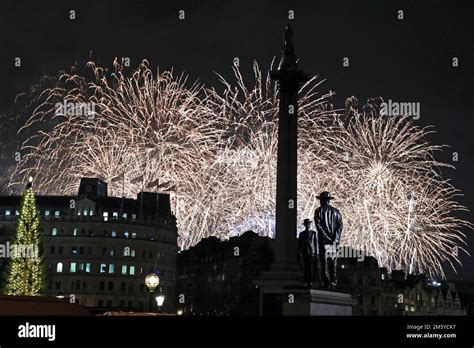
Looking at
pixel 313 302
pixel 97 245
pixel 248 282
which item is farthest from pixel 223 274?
pixel 313 302

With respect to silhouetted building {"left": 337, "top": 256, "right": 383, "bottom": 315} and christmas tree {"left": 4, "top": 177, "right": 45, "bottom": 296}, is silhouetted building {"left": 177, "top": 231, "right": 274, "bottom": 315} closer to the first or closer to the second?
silhouetted building {"left": 337, "top": 256, "right": 383, "bottom": 315}

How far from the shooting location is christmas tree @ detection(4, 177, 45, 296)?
2825 inches

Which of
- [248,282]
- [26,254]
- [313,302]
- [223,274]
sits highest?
[26,254]

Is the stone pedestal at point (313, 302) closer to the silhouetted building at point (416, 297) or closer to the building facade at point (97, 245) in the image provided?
the building facade at point (97, 245)

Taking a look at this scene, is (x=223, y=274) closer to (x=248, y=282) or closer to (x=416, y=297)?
(x=248, y=282)

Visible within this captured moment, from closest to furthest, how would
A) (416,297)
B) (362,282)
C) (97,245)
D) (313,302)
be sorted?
(313,302) → (97,245) → (362,282) → (416,297)

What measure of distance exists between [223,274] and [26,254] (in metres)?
53.7

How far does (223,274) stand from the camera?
12194cm

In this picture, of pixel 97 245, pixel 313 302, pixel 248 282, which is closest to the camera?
pixel 313 302

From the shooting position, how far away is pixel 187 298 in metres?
134

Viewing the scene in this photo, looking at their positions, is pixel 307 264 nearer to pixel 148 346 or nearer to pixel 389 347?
pixel 389 347

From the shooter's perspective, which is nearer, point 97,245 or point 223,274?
point 97,245

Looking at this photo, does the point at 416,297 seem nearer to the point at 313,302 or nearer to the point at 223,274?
the point at 223,274

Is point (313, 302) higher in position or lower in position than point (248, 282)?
higher
